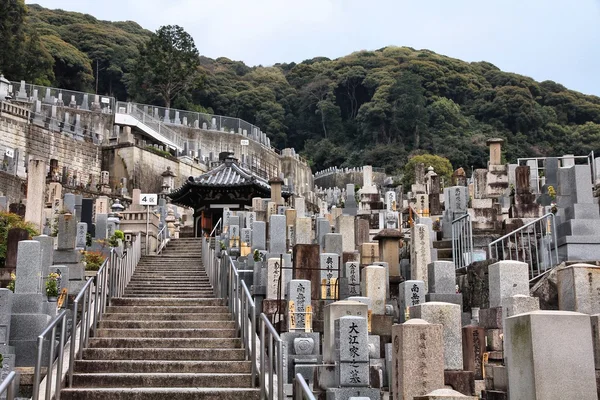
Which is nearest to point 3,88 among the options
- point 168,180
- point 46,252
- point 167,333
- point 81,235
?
point 168,180

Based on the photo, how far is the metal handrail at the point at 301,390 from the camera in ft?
17.7

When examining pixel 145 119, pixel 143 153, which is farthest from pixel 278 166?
pixel 143 153

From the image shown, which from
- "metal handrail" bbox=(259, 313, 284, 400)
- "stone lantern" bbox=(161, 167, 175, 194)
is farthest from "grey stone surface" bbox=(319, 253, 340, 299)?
"stone lantern" bbox=(161, 167, 175, 194)

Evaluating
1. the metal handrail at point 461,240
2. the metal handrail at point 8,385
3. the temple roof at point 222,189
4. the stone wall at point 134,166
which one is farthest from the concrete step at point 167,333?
the stone wall at point 134,166

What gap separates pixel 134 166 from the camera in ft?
131

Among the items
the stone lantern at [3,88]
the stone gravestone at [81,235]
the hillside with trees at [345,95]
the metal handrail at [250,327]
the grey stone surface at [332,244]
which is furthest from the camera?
the hillside with trees at [345,95]

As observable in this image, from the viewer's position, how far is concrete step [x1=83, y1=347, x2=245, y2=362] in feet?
29.7

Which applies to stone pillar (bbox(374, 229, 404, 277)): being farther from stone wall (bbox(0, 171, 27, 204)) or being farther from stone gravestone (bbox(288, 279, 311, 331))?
stone wall (bbox(0, 171, 27, 204))

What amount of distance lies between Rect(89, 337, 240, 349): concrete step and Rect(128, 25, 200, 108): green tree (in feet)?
149

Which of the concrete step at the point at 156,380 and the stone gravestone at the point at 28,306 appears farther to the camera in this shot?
the stone gravestone at the point at 28,306

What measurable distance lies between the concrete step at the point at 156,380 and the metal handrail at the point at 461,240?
8.39 meters

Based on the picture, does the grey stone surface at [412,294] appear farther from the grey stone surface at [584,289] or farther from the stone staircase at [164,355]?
the stone staircase at [164,355]

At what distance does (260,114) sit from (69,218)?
56.3m

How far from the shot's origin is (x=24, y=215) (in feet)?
62.1
